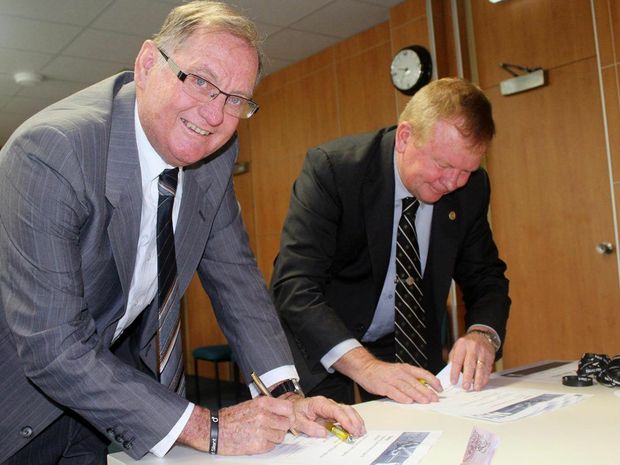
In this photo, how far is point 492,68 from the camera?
13.6 ft

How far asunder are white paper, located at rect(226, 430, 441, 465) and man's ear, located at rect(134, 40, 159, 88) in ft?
2.69

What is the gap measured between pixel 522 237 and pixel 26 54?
4271mm

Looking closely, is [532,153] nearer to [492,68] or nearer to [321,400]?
[492,68]

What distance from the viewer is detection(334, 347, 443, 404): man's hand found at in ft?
4.68

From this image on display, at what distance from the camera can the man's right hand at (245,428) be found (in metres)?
1.09

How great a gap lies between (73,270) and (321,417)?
0.56 metres

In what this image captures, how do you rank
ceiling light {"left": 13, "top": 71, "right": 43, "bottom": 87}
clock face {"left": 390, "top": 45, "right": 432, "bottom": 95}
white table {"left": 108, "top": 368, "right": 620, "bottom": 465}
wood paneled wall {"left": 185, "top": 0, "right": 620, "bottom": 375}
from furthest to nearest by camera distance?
Result: 1. ceiling light {"left": 13, "top": 71, "right": 43, "bottom": 87}
2. clock face {"left": 390, "top": 45, "right": 432, "bottom": 95}
3. wood paneled wall {"left": 185, "top": 0, "right": 620, "bottom": 375}
4. white table {"left": 108, "top": 368, "right": 620, "bottom": 465}

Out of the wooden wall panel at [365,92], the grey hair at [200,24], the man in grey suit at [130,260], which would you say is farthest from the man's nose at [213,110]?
the wooden wall panel at [365,92]

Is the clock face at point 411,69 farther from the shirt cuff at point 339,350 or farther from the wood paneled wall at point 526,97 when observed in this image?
the shirt cuff at point 339,350

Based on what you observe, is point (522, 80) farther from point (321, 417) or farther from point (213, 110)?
point (321, 417)

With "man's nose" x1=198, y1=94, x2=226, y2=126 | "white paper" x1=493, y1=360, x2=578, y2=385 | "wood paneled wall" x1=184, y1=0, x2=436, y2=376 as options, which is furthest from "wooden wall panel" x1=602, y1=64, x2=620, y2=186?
"man's nose" x1=198, y1=94, x2=226, y2=126

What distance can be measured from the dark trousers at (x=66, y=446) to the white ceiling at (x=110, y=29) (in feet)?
10.6

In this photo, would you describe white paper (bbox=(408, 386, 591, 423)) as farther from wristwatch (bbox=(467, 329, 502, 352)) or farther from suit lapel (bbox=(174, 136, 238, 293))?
suit lapel (bbox=(174, 136, 238, 293))

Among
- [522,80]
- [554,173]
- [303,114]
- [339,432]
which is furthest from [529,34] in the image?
[339,432]
